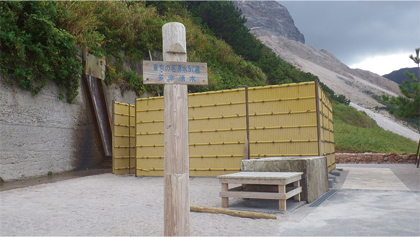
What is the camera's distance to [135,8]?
17.5 m

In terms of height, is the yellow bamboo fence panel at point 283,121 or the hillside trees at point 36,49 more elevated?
the hillside trees at point 36,49

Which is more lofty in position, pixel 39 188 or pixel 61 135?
pixel 61 135

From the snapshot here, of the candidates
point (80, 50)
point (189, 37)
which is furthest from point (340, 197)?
point (189, 37)

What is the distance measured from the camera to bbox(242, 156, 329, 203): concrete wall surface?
656cm

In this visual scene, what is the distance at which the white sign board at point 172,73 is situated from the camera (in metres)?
3.79

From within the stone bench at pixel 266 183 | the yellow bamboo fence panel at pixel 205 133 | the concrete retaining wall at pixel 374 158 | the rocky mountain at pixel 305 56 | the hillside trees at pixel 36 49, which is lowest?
the concrete retaining wall at pixel 374 158

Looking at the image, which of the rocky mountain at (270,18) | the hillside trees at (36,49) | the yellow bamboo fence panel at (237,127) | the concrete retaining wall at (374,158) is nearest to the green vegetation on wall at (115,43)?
the hillside trees at (36,49)

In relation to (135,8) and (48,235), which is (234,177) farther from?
(135,8)

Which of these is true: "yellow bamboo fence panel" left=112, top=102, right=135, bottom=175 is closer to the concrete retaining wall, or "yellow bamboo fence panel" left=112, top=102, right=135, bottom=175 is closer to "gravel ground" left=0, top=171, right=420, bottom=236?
"gravel ground" left=0, top=171, right=420, bottom=236

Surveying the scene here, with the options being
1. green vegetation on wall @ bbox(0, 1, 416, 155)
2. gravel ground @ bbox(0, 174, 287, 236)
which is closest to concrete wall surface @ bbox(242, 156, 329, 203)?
gravel ground @ bbox(0, 174, 287, 236)

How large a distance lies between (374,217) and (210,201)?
3073 millimetres

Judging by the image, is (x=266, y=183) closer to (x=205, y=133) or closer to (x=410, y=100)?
(x=205, y=133)

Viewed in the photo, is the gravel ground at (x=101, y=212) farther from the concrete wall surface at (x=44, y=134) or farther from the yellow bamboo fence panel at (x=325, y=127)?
the yellow bamboo fence panel at (x=325, y=127)

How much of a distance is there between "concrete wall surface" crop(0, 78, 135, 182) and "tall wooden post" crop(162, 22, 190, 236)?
7210 mm
